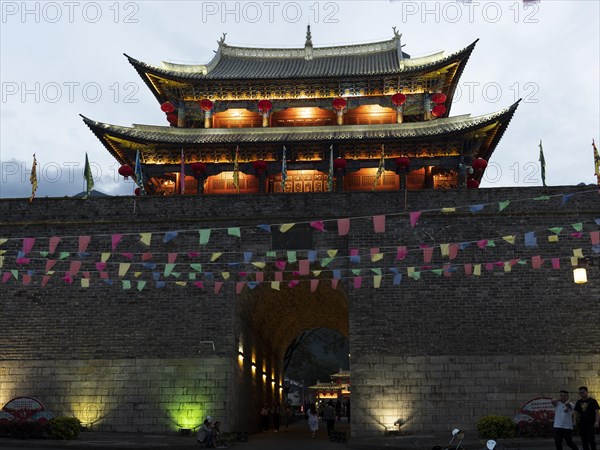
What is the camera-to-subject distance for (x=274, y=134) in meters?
23.5

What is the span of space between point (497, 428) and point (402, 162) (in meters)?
10.6

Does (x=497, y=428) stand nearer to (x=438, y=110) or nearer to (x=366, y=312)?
(x=366, y=312)

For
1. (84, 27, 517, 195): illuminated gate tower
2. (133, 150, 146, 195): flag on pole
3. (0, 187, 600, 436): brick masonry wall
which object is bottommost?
(0, 187, 600, 436): brick masonry wall

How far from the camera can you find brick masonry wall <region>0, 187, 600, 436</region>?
15.8 m

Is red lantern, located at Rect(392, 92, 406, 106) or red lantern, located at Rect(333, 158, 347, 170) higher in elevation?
red lantern, located at Rect(392, 92, 406, 106)

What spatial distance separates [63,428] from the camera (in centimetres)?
1470

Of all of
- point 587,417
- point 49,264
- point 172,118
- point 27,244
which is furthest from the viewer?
point 172,118

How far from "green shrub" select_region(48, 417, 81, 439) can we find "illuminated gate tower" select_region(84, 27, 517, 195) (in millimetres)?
10256

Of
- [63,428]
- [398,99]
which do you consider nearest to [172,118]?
[398,99]

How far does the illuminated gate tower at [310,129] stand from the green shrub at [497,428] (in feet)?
32.4

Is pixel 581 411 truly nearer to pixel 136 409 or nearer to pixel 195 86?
pixel 136 409

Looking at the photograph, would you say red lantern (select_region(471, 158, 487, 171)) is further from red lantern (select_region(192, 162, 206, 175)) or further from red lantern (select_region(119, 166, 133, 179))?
red lantern (select_region(119, 166, 133, 179))

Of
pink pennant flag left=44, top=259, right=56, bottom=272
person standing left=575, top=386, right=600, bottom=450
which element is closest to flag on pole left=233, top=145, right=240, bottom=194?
pink pennant flag left=44, top=259, right=56, bottom=272

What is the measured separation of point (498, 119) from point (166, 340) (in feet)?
41.7
